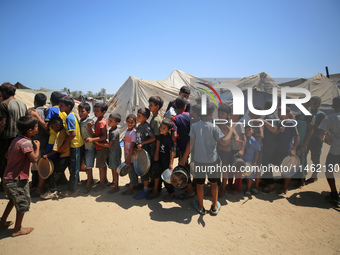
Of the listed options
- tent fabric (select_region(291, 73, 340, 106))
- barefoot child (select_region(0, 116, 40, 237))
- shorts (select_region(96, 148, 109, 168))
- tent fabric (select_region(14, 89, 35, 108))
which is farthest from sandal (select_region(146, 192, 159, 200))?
tent fabric (select_region(14, 89, 35, 108))

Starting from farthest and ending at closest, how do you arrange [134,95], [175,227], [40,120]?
[134,95]
[40,120]
[175,227]

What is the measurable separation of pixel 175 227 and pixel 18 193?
2.11 meters

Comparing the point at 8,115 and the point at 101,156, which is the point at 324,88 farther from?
the point at 8,115

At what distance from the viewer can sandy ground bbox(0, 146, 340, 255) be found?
2.32 m

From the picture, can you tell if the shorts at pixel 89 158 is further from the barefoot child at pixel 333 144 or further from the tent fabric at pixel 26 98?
the tent fabric at pixel 26 98

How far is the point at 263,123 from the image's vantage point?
3605 millimetres

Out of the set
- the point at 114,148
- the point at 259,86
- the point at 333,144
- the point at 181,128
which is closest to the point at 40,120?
the point at 114,148

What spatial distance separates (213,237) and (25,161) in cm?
267

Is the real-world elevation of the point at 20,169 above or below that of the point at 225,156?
above

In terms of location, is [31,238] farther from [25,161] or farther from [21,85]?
[21,85]

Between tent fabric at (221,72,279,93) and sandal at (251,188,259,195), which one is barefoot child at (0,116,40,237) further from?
tent fabric at (221,72,279,93)

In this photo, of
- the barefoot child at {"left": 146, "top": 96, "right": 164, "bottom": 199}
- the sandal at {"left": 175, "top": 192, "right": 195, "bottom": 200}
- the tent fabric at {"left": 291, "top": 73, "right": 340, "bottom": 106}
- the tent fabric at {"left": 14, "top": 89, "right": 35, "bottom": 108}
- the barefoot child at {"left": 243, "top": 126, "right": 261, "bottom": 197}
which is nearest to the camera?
the barefoot child at {"left": 146, "top": 96, "right": 164, "bottom": 199}

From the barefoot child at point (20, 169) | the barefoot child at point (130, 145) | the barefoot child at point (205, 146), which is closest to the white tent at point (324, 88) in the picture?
the barefoot child at point (205, 146)

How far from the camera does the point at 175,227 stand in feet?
8.83
